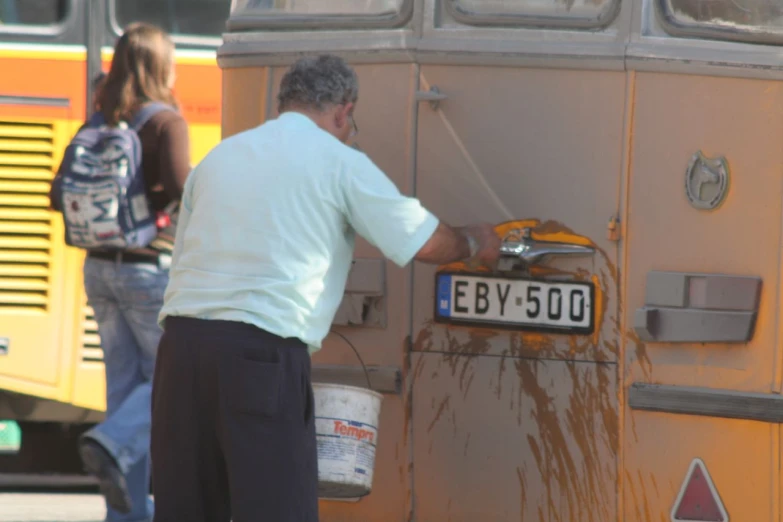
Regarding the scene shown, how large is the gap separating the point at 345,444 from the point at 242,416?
386mm

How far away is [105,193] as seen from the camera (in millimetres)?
4988

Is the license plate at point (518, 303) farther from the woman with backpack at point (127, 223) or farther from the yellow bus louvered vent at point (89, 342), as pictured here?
→ the yellow bus louvered vent at point (89, 342)

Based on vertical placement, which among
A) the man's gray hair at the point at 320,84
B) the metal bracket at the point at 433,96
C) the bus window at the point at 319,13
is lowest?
the metal bracket at the point at 433,96

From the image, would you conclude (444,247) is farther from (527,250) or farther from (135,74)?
(135,74)

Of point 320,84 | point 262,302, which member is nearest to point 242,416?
point 262,302

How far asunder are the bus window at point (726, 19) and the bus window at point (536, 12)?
0.17 m

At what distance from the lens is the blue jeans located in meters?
4.94

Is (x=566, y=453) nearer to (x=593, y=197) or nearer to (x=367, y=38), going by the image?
(x=593, y=197)

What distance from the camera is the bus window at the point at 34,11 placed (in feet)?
22.3

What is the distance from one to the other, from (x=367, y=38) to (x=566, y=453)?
4.46 ft

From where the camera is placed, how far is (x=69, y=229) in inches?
199

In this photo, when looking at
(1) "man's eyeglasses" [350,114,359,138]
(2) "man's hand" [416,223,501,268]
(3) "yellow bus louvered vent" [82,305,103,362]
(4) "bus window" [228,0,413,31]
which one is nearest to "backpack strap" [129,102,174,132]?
(4) "bus window" [228,0,413,31]

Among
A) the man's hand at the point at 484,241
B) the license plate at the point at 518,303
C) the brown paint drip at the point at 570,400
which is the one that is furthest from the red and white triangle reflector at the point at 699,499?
the man's hand at the point at 484,241

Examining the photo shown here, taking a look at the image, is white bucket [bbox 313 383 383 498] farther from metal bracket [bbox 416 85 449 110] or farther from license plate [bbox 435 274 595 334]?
metal bracket [bbox 416 85 449 110]
